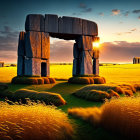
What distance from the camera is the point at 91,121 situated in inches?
222

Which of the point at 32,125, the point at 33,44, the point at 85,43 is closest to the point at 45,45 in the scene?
the point at 33,44

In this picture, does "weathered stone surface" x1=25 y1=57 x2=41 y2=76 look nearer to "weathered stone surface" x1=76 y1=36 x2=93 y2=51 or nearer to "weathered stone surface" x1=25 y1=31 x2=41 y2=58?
"weathered stone surface" x1=25 y1=31 x2=41 y2=58

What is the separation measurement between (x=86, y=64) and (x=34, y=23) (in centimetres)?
500

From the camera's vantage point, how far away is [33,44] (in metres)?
12.9

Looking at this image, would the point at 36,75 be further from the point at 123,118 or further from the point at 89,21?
the point at 123,118

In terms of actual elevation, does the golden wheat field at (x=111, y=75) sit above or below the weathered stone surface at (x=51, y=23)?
below

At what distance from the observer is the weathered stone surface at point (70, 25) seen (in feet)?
45.4

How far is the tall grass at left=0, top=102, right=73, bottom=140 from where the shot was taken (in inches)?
152

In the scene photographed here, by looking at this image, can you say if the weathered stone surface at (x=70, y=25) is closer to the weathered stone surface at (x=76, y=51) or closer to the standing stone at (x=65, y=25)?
the standing stone at (x=65, y=25)

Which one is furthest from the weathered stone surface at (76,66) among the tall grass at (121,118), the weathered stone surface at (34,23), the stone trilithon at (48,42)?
the tall grass at (121,118)

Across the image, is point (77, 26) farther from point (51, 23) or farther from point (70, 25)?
point (51, 23)

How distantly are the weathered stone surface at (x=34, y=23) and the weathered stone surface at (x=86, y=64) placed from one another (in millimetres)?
3834

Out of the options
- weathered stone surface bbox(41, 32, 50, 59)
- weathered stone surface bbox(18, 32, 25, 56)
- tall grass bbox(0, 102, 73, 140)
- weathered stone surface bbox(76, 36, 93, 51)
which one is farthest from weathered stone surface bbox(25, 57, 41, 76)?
tall grass bbox(0, 102, 73, 140)

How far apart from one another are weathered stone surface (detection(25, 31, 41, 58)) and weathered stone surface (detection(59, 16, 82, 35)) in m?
1.93
